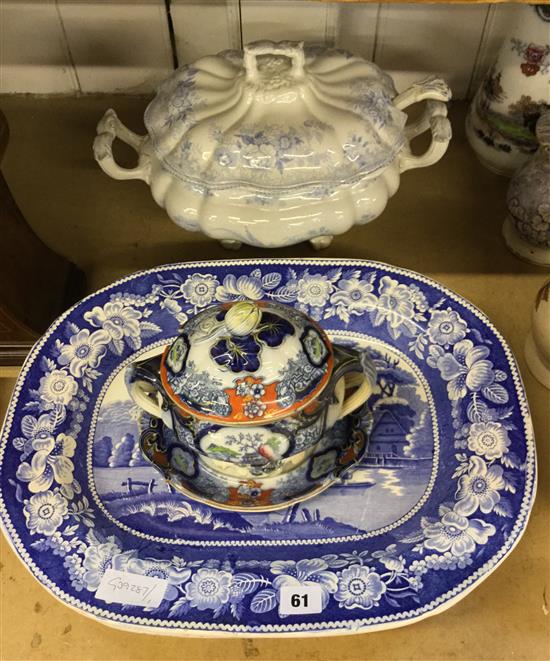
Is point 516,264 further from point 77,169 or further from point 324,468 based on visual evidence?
point 77,169

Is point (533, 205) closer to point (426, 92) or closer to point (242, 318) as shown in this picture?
point (426, 92)

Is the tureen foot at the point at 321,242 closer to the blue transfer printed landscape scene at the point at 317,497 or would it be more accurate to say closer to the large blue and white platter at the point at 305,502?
the large blue and white platter at the point at 305,502

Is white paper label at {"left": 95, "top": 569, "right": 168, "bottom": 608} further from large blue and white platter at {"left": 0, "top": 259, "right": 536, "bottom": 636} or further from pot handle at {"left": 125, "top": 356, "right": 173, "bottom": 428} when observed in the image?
pot handle at {"left": 125, "top": 356, "right": 173, "bottom": 428}

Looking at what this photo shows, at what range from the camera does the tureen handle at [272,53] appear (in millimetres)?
632

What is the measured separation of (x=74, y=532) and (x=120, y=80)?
62cm

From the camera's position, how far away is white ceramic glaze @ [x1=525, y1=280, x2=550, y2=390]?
667mm

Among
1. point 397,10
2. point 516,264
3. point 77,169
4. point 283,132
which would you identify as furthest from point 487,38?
Result: point 77,169

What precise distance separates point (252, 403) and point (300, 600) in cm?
14

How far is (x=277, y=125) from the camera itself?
2.09 ft

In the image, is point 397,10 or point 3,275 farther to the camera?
point 397,10

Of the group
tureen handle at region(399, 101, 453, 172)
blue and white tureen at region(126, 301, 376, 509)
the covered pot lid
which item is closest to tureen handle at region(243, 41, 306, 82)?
the covered pot lid

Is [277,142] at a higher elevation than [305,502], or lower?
higher

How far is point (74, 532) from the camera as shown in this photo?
1.77 ft

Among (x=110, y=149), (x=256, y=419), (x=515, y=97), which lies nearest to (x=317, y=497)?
(x=256, y=419)
